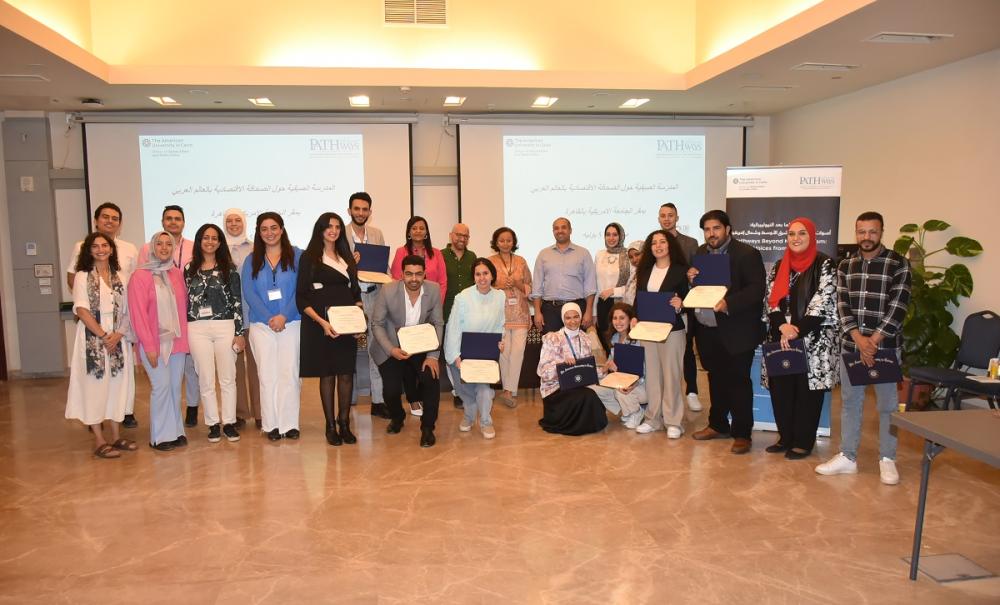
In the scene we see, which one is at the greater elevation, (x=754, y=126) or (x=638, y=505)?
(x=754, y=126)

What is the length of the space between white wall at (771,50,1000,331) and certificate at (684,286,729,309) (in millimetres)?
3097

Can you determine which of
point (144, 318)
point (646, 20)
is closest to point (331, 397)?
point (144, 318)

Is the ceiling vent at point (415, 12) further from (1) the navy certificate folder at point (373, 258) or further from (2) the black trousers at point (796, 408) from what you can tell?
(2) the black trousers at point (796, 408)

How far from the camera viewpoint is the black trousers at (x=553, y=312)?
6.25m

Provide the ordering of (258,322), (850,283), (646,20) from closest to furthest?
(850,283) < (258,322) < (646,20)

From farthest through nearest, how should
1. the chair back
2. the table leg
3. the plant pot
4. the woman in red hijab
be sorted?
the plant pot
the chair back
the woman in red hijab
the table leg

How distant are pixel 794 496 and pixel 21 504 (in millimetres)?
4572

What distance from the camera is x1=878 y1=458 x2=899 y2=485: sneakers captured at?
13.8ft

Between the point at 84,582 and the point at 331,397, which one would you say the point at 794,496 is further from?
the point at 84,582

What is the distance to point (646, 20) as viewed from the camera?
26.1 ft

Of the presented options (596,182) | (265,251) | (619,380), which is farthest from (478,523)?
(596,182)

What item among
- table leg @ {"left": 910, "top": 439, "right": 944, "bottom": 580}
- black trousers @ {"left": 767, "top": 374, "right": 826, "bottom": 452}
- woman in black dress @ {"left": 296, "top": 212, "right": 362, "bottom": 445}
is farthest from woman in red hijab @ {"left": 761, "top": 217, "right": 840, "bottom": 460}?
woman in black dress @ {"left": 296, "top": 212, "right": 362, "bottom": 445}

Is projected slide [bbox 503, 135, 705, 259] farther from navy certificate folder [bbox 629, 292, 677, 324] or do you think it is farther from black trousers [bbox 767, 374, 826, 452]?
black trousers [bbox 767, 374, 826, 452]

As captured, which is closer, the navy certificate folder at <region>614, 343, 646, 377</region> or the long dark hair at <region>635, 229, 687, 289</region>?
the long dark hair at <region>635, 229, 687, 289</region>
